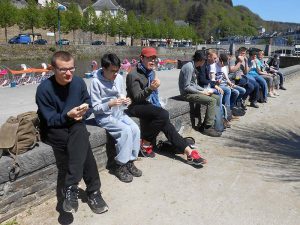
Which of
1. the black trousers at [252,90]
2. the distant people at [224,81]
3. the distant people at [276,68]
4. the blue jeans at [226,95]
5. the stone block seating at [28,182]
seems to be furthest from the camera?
the distant people at [276,68]

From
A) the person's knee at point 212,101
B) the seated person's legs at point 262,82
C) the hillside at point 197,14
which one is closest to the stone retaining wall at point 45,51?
the seated person's legs at point 262,82

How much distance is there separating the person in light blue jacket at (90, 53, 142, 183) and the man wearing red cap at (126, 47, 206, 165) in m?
0.38

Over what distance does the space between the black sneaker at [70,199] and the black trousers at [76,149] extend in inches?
4.9

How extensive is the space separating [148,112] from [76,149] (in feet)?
5.48

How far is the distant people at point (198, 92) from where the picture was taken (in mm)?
6207

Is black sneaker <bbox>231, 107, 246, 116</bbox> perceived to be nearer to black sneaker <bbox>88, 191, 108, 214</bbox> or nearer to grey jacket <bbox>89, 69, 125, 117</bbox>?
grey jacket <bbox>89, 69, 125, 117</bbox>

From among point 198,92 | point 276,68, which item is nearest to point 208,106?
point 198,92

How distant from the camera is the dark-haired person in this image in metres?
3.49

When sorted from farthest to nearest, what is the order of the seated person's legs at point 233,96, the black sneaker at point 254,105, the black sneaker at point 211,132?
the black sneaker at point 254,105, the seated person's legs at point 233,96, the black sneaker at point 211,132

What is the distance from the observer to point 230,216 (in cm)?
357

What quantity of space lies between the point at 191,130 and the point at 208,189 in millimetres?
2555

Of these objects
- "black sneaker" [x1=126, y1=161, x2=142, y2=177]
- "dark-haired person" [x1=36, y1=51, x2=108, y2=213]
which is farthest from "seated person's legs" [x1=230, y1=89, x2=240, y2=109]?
"dark-haired person" [x1=36, y1=51, x2=108, y2=213]

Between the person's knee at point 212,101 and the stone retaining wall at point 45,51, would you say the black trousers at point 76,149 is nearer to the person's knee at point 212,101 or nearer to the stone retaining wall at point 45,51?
the person's knee at point 212,101

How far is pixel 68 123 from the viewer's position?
3617 mm
